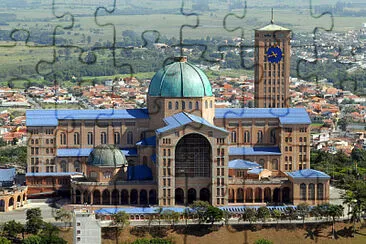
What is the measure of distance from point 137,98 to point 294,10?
12.6m

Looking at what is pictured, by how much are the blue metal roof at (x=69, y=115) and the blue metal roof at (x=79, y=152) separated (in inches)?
46.4

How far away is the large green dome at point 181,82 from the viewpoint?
153 ft

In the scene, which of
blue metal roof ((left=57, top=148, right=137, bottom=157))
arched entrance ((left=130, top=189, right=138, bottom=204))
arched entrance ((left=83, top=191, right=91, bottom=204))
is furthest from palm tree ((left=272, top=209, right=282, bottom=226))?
blue metal roof ((left=57, top=148, right=137, bottom=157))

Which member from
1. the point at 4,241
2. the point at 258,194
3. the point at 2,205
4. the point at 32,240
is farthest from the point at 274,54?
the point at 4,241

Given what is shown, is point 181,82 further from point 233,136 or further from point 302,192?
point 302,192

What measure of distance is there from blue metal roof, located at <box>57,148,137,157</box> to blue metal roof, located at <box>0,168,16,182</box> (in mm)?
2082

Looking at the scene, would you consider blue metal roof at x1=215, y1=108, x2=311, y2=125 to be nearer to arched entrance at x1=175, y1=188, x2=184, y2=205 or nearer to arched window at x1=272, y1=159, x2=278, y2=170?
arched window at x1=272, y1=159, x2=278, y2=170

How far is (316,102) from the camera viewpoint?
77688 mm

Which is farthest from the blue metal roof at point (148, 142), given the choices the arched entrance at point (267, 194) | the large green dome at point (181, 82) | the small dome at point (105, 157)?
the arched entrance at point (267, 194)

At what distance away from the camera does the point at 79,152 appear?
4772cm

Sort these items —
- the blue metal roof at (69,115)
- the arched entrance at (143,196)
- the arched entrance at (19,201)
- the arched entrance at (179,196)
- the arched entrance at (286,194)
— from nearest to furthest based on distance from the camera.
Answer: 1. the arched entrance at (179,196)
2. the arched entrance at (143,196)
3. the arched entrance at (19,201)
4. the arched entrance at (286,194)
5. the blue metal roof at (69,115)

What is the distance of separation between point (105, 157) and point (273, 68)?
36.9 ft

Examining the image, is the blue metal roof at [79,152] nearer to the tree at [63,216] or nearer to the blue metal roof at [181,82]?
the blue metal roof at [181,82]

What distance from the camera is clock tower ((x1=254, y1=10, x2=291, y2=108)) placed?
52.0 meters
